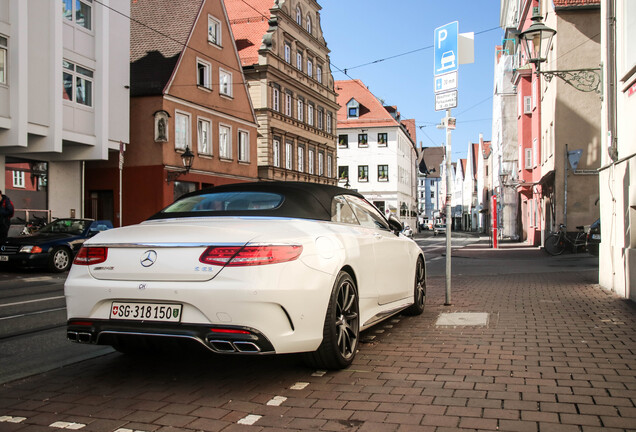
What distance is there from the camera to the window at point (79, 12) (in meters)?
21.9

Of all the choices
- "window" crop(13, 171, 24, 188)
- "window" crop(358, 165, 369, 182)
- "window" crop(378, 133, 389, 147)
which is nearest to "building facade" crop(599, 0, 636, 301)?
"window" crop(13, 171, 24, 188)

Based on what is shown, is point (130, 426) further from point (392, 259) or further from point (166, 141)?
point (166, 141)

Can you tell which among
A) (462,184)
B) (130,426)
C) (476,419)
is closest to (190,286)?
(130,426)

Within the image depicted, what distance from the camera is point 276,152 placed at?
132ft

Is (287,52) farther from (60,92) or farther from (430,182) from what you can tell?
(430,182)

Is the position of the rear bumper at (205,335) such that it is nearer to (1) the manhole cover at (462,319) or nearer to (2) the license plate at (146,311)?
(2) the license plate at (146,311)

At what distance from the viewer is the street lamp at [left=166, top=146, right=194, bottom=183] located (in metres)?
26.0

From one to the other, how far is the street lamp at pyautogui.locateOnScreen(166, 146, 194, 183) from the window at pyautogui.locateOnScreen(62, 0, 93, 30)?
19.9 feet

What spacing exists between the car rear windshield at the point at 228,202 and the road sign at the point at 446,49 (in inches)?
185

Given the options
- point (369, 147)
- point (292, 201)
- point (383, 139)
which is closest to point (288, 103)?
point (369, 147)

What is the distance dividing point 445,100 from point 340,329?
17.1 feet

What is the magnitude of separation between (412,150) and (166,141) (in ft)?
197

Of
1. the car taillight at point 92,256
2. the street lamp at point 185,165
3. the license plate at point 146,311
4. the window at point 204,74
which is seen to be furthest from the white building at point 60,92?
the license plate at point 146,311

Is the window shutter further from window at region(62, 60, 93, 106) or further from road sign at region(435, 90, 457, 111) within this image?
road sign at region(435, 90, 457, 111)
